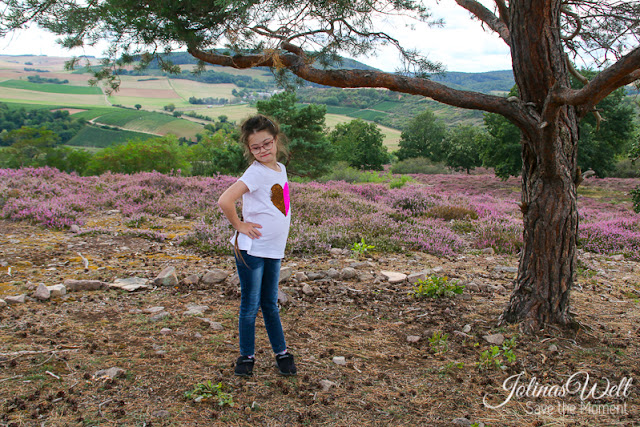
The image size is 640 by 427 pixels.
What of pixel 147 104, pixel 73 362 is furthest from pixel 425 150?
pixel 73 362

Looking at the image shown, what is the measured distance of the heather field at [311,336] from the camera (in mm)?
2662

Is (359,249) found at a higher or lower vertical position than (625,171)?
lower

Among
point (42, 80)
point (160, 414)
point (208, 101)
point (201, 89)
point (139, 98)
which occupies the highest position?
point (201, 89)

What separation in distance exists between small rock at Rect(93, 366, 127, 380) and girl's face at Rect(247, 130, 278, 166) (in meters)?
1.82

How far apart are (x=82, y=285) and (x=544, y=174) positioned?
4.95 metres

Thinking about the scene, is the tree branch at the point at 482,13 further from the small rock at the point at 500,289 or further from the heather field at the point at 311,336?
the small rock at the point at 500,289

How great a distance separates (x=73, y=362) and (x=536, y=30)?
466 cm

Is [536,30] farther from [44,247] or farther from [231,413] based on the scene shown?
[44,247]

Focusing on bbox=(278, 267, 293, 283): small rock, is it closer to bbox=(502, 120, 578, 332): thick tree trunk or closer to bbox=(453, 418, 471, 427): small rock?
bbox=(502, 120, 578, 332): thick tree trunk

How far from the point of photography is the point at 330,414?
264cm

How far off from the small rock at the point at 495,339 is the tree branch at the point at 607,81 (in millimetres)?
2111

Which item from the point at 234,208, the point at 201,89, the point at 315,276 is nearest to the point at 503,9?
the point at 234,208

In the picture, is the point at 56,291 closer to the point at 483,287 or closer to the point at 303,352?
the point at 303,352

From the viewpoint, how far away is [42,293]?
13.8ft
